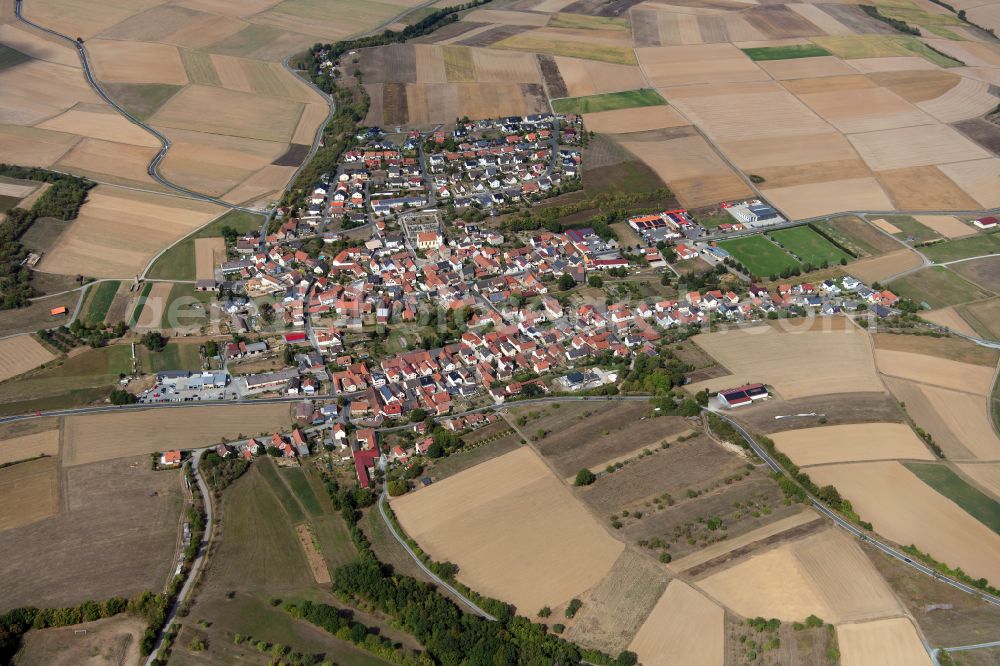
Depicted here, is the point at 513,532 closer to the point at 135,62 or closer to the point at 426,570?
the point at 426,570

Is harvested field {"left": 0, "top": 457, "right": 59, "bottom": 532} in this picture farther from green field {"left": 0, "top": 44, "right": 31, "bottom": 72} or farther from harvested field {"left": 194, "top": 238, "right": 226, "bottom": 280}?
green field {"left": 0, "top": 44, "right": 31, "bottom": 72}

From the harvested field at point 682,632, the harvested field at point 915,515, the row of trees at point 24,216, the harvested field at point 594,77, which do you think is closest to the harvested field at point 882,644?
the harvested field at point 682,632

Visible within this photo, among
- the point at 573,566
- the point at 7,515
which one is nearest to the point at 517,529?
the point at 573,566

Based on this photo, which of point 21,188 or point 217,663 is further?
point 21,188

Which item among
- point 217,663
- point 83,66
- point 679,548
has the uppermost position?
point 83,66

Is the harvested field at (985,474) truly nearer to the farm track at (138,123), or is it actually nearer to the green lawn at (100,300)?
the green lawn at (100,300)

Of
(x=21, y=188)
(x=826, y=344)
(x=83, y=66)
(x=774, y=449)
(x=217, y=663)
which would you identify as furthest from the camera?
(x=83, y=66)

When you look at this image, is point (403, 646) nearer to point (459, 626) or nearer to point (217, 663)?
point (459, 626)
